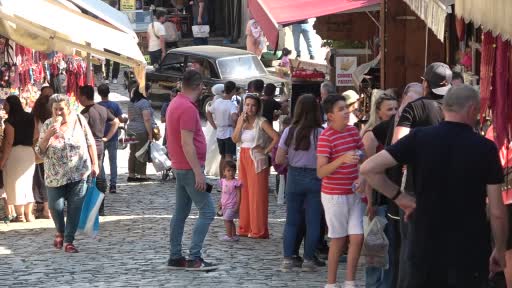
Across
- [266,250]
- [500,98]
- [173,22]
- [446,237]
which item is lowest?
[266,250]

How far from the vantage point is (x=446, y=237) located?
643cm

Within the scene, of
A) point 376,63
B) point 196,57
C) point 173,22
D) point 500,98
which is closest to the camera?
point 500,98

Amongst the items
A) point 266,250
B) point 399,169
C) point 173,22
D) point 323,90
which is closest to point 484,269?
point 399,169

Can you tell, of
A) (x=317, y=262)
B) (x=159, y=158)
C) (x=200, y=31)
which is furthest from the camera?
(x=200, y=31)

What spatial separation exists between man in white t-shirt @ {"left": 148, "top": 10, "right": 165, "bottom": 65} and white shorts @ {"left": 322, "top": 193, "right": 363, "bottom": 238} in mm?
23988

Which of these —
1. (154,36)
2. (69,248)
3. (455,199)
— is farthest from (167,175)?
(154,36)

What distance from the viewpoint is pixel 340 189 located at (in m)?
9.66

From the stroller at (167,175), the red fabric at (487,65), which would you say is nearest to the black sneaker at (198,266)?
the red fabric at (487,65)

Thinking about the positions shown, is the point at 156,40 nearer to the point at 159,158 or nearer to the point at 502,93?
the point at 159,158

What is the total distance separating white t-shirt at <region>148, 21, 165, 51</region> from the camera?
109 feet

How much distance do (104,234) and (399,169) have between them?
5.35 meters

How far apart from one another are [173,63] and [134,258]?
16268 mm

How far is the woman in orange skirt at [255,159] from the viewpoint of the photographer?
12641mm

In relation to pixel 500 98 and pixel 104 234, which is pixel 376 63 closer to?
pixel 104 234
